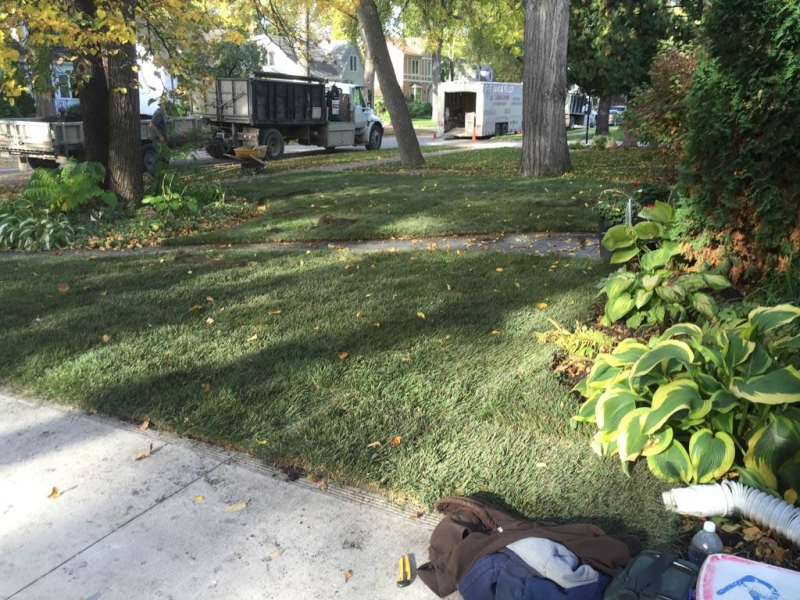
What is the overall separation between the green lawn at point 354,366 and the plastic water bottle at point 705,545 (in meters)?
0.21

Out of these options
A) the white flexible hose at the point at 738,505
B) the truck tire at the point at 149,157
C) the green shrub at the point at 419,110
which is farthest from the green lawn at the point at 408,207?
the green shrub at the point at 419,110

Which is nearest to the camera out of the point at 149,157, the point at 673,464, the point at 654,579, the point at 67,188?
the point at 654,579

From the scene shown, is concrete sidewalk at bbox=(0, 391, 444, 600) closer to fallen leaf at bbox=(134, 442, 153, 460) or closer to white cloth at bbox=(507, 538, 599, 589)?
fallen leaf at bbox=(134, 442, 153, 460)

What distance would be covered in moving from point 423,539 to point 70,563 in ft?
4.42

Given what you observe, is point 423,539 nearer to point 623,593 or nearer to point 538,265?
point 623,593

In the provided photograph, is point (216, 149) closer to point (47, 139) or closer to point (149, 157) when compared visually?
point (149, 157)

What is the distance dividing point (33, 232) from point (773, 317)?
8.53 meters

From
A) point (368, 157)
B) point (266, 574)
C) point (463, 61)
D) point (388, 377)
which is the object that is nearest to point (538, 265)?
point (388, 377)

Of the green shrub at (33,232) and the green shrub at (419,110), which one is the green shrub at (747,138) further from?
the green shrub at (419,110)

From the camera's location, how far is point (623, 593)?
2061 mm

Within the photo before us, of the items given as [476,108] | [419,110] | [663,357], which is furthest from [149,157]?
[419,110]

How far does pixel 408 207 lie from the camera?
10.1m

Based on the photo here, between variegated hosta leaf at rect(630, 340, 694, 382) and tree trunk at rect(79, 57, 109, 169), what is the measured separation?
31.3 ft

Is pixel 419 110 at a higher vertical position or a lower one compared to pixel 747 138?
higher
